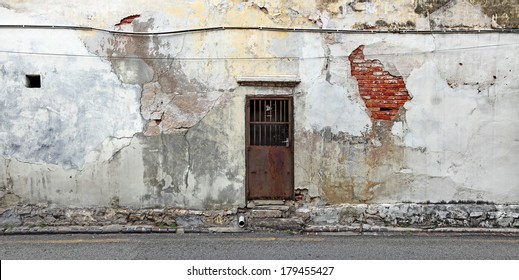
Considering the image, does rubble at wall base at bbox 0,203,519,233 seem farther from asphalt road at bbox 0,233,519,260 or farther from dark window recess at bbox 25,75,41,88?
dark window recess at bbox 25,75,41,88

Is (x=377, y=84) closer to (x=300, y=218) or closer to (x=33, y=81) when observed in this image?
(x=300, y=218)

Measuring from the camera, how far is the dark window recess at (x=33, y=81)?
318 inches

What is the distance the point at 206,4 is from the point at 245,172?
2685 millimetres

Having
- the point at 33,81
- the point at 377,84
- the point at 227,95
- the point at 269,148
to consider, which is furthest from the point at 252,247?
the point at 33,81

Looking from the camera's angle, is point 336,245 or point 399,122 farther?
point 399,122

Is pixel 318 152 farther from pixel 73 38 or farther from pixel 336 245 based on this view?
pixel 73 38

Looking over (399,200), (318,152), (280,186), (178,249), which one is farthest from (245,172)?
(399,200)

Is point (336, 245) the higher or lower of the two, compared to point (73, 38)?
lower

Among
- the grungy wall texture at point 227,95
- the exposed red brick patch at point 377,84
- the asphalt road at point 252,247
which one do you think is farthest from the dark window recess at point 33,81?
the exposed red brick patch at point 377,84

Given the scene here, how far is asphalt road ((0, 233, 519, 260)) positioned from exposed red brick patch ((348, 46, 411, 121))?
2091 mm

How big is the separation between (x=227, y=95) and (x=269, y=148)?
106 centimetres

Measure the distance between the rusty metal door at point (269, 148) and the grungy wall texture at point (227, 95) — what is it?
14 cm

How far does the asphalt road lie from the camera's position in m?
6.77

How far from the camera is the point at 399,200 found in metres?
8.23
